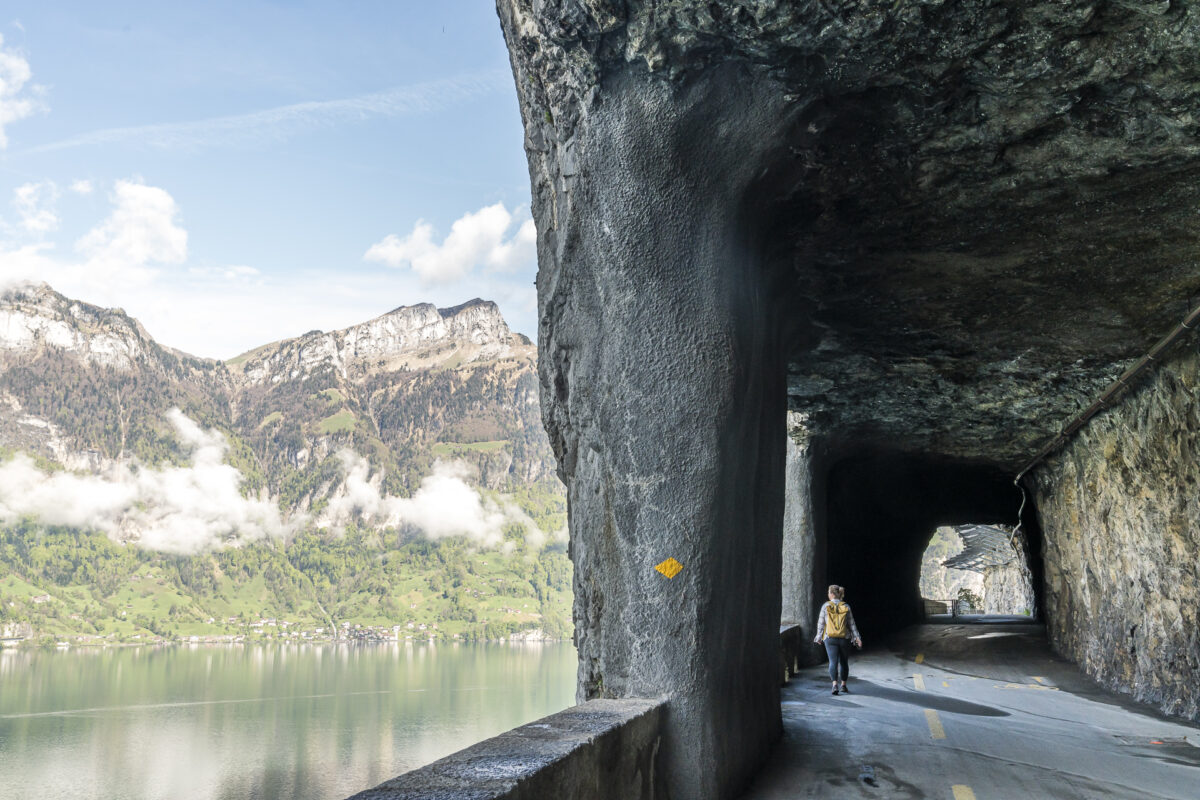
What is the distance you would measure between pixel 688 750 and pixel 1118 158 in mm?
5416

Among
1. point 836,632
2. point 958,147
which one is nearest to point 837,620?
point 836,632

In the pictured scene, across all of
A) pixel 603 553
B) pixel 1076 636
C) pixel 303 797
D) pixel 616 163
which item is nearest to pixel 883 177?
pixel 616 163

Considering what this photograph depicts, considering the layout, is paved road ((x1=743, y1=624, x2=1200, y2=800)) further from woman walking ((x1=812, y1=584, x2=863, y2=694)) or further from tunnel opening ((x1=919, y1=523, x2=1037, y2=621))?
tunnel opening ((x1=919, y1=523, x2=1037, y2=621))

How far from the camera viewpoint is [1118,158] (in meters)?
7.07

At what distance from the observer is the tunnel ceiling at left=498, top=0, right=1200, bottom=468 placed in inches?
225

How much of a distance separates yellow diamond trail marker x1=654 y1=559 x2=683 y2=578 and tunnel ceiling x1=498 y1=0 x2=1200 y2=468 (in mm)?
3202

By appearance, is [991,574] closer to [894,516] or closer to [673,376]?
[894,516]

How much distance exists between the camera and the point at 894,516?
26.8 m

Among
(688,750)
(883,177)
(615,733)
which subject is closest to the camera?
(615,733)

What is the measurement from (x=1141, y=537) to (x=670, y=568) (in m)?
10.2

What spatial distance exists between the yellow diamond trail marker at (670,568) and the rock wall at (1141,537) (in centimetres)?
725

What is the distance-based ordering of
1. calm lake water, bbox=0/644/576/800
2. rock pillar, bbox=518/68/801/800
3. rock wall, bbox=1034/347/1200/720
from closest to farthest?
rock pillar, bbox=518/68/801/800, rock wall, bbox=1034/347/1200/720, calm lake water, bbox=0/644/576/800

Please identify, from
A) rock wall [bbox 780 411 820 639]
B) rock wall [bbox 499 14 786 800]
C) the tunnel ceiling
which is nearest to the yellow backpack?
the tunnel ceiling

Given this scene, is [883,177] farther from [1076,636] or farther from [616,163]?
[1076,636]
